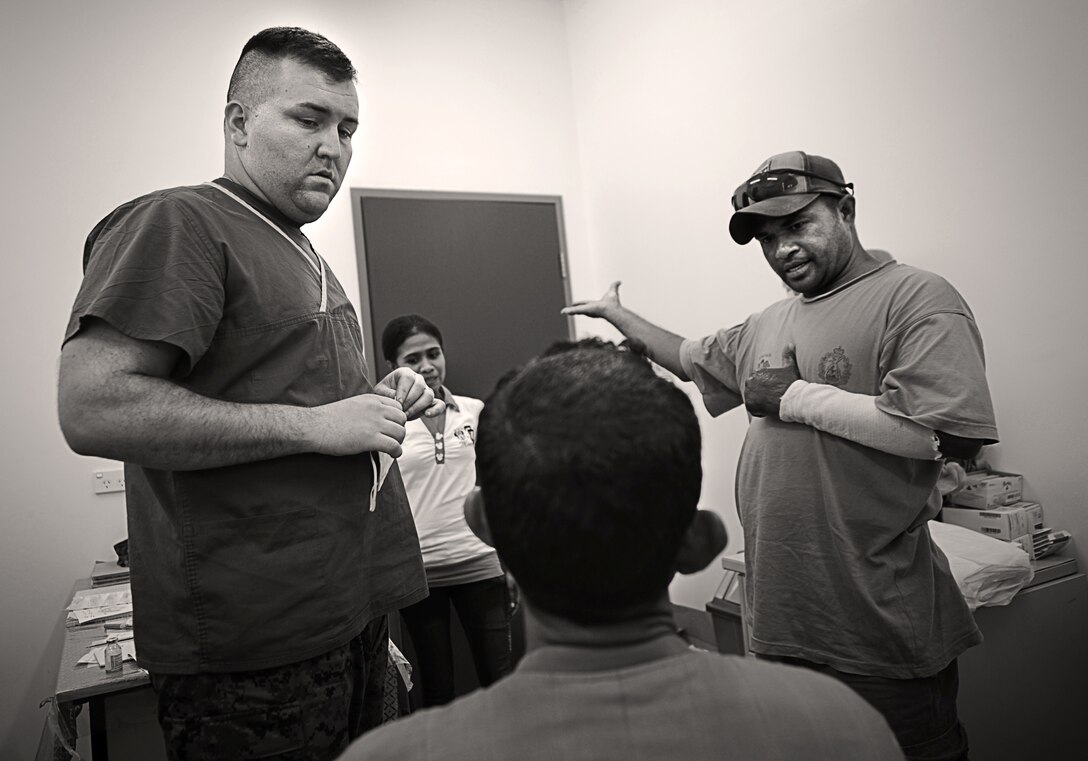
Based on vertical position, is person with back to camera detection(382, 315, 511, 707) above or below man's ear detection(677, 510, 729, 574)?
below

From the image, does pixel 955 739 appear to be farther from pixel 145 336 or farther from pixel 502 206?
pixel 502 206

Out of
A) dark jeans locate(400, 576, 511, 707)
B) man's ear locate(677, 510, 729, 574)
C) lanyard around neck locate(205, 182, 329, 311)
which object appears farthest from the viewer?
dark jeans locate(400, 576, 511, 707)

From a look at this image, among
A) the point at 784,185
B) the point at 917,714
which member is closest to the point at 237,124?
the point at 784,185

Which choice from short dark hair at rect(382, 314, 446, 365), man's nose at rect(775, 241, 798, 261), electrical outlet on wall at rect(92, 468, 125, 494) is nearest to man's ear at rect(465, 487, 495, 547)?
man's nose at rect(775, 241, 798, 261)

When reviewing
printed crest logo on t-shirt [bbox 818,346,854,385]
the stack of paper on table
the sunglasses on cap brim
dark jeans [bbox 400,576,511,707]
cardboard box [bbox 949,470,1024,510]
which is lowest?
dark jeans [bbox 400,576,511,707]

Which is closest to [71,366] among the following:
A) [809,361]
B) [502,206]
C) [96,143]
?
[809,361]

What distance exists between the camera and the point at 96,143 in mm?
3201

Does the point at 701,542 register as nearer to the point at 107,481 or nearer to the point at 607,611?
the point at 607,611

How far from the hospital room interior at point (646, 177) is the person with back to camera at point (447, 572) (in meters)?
0.49

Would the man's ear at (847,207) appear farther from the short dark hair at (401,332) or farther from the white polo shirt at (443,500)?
the short dark hair at (401,332)

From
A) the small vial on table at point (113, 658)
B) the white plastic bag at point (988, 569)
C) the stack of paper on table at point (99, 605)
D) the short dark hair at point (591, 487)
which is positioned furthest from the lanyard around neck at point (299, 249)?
the white plastic bag at point (988, 569)

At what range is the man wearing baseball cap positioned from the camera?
55.4 inches

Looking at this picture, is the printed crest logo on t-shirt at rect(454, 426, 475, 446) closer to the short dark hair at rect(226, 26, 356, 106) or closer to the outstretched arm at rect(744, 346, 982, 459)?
the outstretched arm at rect(744, 346, 982, 459)

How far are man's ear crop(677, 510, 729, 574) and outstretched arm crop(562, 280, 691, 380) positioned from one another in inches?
53.6
